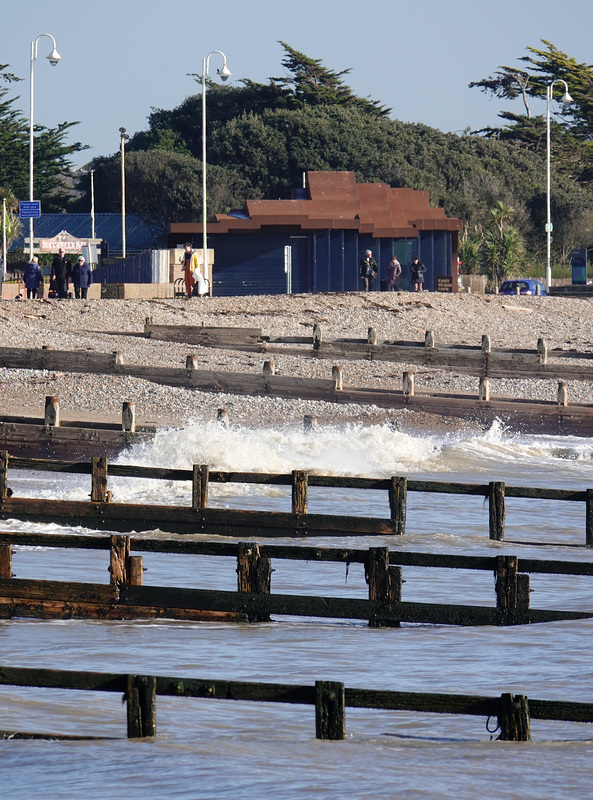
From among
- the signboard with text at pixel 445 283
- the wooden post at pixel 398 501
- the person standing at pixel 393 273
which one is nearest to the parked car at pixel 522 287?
the signboard with text at pixel 445 283

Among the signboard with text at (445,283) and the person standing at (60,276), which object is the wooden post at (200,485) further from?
the signboard with text at (445,283)

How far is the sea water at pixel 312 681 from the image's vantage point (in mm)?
6434

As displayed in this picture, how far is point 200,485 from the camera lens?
1305 cm

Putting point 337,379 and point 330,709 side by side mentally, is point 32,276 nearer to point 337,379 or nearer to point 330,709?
point 337,379

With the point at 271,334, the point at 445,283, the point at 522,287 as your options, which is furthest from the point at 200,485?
the point at 522,287

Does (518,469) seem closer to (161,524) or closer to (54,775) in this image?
(161,524)

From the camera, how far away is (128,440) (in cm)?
1912

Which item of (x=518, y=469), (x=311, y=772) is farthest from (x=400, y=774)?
(x=518, y=469)

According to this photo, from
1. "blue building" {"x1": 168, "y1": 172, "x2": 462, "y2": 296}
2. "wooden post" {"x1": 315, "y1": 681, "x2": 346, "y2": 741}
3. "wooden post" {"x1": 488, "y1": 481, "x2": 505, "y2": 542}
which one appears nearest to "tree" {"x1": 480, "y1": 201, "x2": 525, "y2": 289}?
"blue building" {"x1": 168, "y1": 172, "x2": 462, "y2": 296}

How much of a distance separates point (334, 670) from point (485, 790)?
2.65 m

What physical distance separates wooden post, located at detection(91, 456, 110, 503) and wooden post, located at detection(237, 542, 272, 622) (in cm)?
394

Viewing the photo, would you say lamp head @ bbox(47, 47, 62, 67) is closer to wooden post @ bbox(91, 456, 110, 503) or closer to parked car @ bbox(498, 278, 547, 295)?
parked car @ bbox(498, 278, 547, 295)

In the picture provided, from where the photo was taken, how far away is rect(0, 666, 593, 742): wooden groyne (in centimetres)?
622

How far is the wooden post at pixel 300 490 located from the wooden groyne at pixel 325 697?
6.59 m
